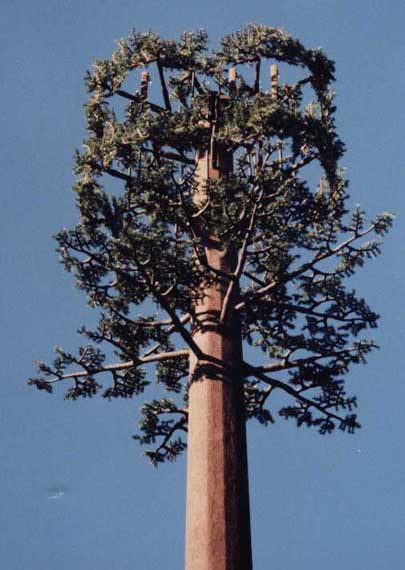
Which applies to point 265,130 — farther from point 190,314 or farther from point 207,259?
point 190,314

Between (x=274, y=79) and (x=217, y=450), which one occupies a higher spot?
(x=274, y=79)

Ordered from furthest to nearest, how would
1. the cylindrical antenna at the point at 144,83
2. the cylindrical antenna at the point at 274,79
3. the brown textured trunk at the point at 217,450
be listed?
1. the cylindrical antenna at the point at 144,83
2. the cylindrical antenna at the point at 274,79
3. the brown textured trunk at the point at 217,450

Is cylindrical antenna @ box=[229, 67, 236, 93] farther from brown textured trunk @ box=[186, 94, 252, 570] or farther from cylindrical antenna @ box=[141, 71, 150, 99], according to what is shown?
brown textured trunk @ box=[186, 94, 252, 570]

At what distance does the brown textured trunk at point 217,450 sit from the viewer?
8.64 metres

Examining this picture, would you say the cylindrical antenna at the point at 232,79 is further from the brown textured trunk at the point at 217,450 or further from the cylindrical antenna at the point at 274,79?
the brown textured trunk at the point at 217,450

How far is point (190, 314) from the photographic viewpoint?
1074 cm

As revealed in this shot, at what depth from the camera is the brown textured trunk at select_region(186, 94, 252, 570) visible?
864cm

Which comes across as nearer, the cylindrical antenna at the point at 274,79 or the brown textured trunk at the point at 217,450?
the brown textured trunk at the point at 217,450

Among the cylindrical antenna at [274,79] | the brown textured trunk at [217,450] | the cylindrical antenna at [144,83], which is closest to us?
the brown textured trunk at [217,450]

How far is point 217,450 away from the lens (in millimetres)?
9359

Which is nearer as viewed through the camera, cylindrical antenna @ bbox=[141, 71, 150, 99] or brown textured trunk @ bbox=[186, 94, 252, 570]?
brown textured trunk @ bbox=[186, 94, 252, 570]

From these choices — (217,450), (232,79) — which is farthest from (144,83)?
(217,450)

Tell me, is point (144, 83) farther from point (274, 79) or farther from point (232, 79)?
point (274, 79)

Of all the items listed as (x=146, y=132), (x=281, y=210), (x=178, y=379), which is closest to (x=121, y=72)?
(x=146, y=132)
